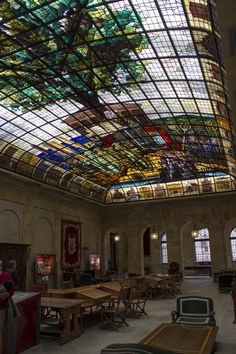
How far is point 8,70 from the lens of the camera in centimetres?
1295

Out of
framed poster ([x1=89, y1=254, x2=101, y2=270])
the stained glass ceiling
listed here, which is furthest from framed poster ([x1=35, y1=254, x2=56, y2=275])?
the stained glass ceiling

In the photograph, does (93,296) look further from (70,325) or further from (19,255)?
(19,255)

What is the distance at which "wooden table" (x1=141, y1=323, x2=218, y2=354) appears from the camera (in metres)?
5.39

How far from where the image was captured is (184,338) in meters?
6.07

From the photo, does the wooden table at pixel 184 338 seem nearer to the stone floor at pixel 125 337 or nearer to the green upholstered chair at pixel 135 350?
the stone floor at pixel 125 337

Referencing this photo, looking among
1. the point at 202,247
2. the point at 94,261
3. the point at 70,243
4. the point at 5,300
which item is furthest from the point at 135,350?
the point at 202,247

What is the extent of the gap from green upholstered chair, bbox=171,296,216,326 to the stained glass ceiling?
754 centimetres

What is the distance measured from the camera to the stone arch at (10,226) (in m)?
19.4

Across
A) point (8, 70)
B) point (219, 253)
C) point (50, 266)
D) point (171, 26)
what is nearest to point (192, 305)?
point (171, 26)

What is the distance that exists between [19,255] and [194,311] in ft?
44.8

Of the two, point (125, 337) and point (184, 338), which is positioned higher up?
point (184, 338)

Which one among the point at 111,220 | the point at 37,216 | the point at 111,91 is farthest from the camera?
the point at 111,220

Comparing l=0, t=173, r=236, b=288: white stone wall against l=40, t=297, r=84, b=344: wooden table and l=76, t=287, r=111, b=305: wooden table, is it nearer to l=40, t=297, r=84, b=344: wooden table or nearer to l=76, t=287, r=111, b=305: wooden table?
l=76, t=287, r=111, b=305: wooden table

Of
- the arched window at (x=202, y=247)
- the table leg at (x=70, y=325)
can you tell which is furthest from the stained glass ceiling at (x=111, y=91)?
the arched window at (x=202, y=247)
